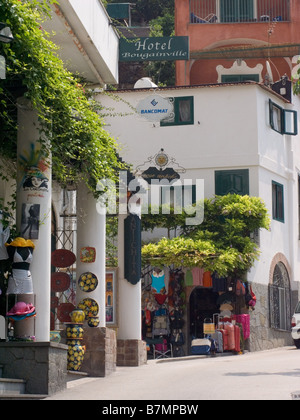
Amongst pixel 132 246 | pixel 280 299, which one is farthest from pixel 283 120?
pixel 132 246

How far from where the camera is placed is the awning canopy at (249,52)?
128 feet

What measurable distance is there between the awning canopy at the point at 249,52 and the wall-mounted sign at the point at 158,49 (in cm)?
441

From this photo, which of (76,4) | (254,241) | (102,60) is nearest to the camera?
(76,4)

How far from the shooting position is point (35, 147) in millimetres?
15984

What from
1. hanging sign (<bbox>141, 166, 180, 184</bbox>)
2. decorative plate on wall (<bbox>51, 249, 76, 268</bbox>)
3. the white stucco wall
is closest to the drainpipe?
decorative plate on wall (<bbox>51, 249, 76, 268</bbox>)

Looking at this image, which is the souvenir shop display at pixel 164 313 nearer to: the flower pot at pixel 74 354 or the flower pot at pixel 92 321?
the flower pot at pixel 92 321

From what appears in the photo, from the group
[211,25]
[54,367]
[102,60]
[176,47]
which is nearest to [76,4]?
[102,60]

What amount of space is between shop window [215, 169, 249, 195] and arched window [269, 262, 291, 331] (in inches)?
129

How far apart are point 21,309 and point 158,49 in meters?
20.9

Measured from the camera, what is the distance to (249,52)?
3919cm

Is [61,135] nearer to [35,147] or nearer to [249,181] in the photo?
[35,147]

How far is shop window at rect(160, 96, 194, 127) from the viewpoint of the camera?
3225cm

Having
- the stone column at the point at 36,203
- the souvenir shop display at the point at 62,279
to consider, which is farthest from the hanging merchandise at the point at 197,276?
the stone column at the point at 36,203

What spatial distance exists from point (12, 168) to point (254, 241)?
14.6 metres
